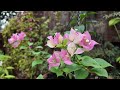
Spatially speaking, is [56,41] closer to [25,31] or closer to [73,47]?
[73,47]

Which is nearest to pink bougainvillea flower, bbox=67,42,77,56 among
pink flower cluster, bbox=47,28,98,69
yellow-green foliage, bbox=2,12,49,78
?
pink flower cluster, bbox=47,28,98,69

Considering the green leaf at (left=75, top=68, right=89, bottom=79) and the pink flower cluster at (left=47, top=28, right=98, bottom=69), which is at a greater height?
the pink flower cluster at (left=47, top=28, right=98, bottom=69)

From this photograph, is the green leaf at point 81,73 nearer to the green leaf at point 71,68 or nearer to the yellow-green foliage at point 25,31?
the green leaf at point 71,68

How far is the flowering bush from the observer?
81cm

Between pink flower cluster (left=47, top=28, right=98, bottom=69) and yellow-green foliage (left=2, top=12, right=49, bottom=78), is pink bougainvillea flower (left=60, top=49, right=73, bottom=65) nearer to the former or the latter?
pink flower cluster (left=47, top=28, right=98, bottom=69)

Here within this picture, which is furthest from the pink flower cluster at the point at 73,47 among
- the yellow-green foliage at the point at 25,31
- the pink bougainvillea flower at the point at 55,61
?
the yellow-green foliage at the point at 25,31

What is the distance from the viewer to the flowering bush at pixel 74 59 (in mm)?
812

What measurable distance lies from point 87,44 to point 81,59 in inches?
1.9

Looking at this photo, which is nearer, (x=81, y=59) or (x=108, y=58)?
(x=81, y=59)

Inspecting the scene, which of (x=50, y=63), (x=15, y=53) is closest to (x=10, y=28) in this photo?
(x=15, y=53)

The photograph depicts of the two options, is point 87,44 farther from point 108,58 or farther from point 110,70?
point 108,58
